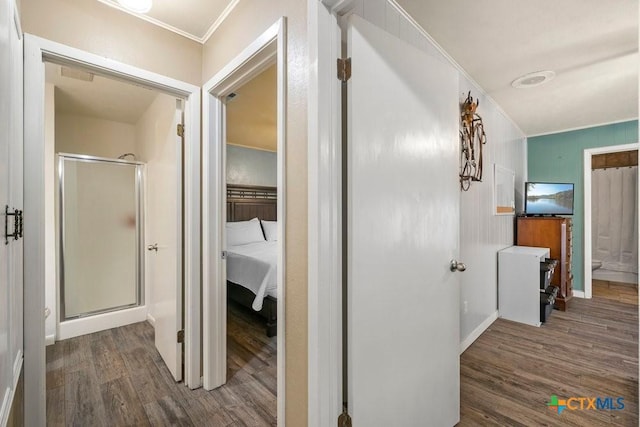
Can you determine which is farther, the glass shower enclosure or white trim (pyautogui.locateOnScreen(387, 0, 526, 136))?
the glass shower enclosure

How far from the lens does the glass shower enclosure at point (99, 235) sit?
2818mm

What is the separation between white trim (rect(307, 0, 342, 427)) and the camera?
106 centimetres

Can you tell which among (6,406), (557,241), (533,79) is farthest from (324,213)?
(557,241)

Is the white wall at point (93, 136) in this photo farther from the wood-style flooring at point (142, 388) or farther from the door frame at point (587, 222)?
the door frame at point (587, 222)

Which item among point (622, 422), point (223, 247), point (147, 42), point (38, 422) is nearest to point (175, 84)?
point (147, 42)

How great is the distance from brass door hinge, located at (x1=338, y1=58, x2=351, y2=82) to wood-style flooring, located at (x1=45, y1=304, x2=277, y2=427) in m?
1.88

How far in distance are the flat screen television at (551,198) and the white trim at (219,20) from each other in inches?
162

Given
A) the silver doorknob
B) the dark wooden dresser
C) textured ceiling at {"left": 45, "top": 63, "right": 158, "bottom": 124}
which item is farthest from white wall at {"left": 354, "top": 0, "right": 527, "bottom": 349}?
textured ceiling at {"left": 45, "top": 63, "right": 158, "bottom": 124}

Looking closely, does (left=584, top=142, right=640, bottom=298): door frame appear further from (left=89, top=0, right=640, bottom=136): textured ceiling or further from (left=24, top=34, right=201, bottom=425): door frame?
(left=24, top=34, right=201, bottom=425): door frame

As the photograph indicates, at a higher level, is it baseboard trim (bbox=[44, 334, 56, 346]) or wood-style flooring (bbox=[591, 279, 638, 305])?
baseboard trim (bbox=[44, 334, 56, 346])

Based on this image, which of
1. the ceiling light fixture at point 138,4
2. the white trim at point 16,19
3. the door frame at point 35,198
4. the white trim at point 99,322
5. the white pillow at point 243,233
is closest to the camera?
the white trim at point 16,19

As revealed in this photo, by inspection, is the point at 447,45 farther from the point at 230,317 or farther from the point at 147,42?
the point at 230,317

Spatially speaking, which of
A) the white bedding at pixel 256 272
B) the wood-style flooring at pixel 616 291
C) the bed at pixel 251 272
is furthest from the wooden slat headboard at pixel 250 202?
the wood-style flooring at pixel 616 291

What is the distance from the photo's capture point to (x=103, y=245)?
10.1 feet
